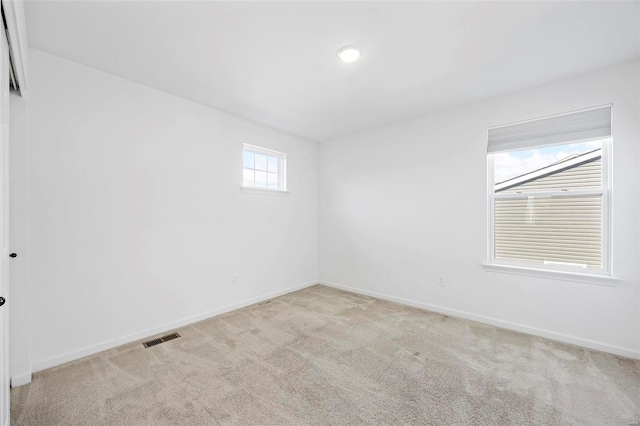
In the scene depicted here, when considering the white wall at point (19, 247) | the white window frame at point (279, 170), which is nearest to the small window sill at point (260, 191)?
the white window frame at point (279, 170)

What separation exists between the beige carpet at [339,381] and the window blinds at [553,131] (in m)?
1.97

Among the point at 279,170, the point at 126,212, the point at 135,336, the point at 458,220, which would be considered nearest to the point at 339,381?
the point at 135,336

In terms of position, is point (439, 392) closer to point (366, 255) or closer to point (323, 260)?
point (366, 255)

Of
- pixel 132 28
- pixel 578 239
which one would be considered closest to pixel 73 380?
pixel 132 28

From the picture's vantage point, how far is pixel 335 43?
2.04m

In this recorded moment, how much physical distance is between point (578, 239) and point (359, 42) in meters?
2.78

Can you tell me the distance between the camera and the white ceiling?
1.73m

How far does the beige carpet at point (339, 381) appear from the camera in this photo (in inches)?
64.2

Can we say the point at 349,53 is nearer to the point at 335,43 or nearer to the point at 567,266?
the point at 335,43

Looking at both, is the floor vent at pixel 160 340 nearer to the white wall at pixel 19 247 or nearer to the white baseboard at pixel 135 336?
the white baseboard at pixel 135 336

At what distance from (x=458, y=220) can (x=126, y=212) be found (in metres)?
3.59

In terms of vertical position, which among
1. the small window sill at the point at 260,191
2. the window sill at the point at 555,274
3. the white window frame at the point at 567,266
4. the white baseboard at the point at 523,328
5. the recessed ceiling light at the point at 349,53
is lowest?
the white baseboard at the point at 523,328

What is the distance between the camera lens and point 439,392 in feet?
6.04

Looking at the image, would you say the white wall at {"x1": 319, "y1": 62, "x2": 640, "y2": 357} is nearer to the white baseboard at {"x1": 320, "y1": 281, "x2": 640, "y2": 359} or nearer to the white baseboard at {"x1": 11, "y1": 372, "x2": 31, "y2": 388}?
the white baseboard at {"x1": 320, "y1": 281, "x2": 640, "y2": 359}
